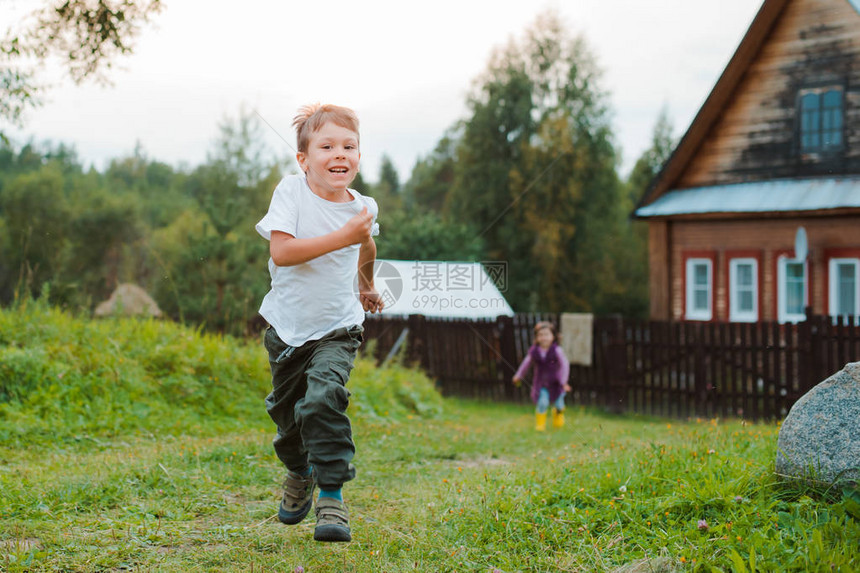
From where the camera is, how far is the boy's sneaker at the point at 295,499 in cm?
397

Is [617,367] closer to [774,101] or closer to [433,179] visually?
[774,101]

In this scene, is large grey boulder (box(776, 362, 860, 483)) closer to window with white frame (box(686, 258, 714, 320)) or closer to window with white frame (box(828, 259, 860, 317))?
window with white frame (box(828, 259, 860, 317))

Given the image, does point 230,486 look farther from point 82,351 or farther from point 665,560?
point 82,351

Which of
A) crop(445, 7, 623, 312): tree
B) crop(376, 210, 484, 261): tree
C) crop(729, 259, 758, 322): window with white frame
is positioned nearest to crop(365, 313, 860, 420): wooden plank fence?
crop(729, 259, 758, 322): window with white frame

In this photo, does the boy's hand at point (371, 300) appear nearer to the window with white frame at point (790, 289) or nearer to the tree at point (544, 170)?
the window with white frame at point (790, 289)

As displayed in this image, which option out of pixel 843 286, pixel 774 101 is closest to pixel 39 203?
pixel 774 101

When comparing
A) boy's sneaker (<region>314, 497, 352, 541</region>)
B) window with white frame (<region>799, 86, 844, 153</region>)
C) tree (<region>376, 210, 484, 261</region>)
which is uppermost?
window with white frame (<region>799, 86, 844, 153</region>)

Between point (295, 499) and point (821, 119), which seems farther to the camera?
point (821, 119)

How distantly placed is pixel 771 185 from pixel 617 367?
540 centimetres

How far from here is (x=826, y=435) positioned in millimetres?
3951

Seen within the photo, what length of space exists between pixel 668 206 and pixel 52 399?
1242 cm

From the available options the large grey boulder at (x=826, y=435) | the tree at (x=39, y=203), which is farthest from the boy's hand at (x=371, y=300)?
the tree at (x=39, y=203)

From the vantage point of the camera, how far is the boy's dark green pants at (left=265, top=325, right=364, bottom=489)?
346 centimetres

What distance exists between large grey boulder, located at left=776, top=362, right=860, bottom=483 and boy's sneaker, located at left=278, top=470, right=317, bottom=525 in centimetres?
233
